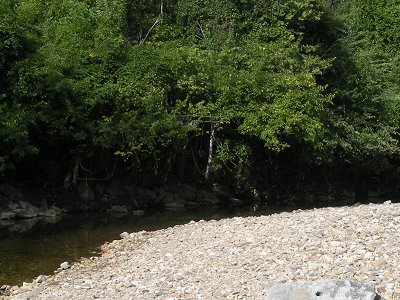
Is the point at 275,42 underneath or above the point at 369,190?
above

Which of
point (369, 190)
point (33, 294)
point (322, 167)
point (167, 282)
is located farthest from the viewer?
point (369, 190)

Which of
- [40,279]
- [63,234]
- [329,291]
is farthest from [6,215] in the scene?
[329,291]

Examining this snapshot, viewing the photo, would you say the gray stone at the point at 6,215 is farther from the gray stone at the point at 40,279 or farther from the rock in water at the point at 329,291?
the rock in water at the point at 329,291

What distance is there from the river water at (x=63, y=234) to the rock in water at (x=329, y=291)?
21.4ft

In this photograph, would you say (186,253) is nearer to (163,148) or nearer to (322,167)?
(163,148)

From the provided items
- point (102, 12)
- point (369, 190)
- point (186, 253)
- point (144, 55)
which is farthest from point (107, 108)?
point (369, 190)

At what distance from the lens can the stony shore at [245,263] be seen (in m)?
7.73

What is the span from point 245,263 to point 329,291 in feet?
10.9

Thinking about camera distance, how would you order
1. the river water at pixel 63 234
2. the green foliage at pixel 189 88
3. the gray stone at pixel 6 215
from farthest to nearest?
the green foliage at pixel 189 88 < the gray stone at pixel 6 215 < the river water at pixel 63 234

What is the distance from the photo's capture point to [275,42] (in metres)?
26.1

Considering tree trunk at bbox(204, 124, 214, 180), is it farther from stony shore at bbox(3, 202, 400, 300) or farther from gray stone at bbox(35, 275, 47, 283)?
gray stone at bbox(35, 275, 47, 283)

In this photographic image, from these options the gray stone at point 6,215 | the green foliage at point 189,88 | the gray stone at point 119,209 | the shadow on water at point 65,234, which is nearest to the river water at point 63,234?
the shadow on water at point 65,234

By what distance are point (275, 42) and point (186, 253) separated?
17419mm

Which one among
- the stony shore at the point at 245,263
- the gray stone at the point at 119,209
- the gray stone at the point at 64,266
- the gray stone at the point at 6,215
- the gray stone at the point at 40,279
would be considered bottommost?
the gray stone at the point at 119,209
